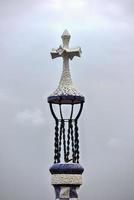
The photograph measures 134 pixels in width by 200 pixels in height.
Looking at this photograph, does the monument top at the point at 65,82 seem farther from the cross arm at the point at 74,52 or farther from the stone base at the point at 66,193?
the stone base at the point at 66,193

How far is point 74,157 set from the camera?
20.1 m

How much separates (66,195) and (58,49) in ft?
15.8

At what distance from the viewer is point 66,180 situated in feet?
64.6

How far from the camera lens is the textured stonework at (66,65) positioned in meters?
20.5

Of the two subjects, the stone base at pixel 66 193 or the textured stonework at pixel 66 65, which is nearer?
the stone base at pixel 66 193

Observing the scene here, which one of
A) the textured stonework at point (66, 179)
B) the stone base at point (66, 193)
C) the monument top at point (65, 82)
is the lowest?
the stone base at point (66, 193)

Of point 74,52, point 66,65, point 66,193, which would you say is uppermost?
point 74,52

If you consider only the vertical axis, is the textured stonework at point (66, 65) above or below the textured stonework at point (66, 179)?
above

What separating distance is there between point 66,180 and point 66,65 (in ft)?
12.9

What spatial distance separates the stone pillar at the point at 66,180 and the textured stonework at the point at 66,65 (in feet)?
7.92

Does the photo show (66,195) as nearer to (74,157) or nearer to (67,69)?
(74,157)

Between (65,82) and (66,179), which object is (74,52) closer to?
(65,82)

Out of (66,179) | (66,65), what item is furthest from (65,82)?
(66,179)

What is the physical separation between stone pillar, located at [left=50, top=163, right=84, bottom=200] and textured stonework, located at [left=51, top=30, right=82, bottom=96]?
2414 mm
